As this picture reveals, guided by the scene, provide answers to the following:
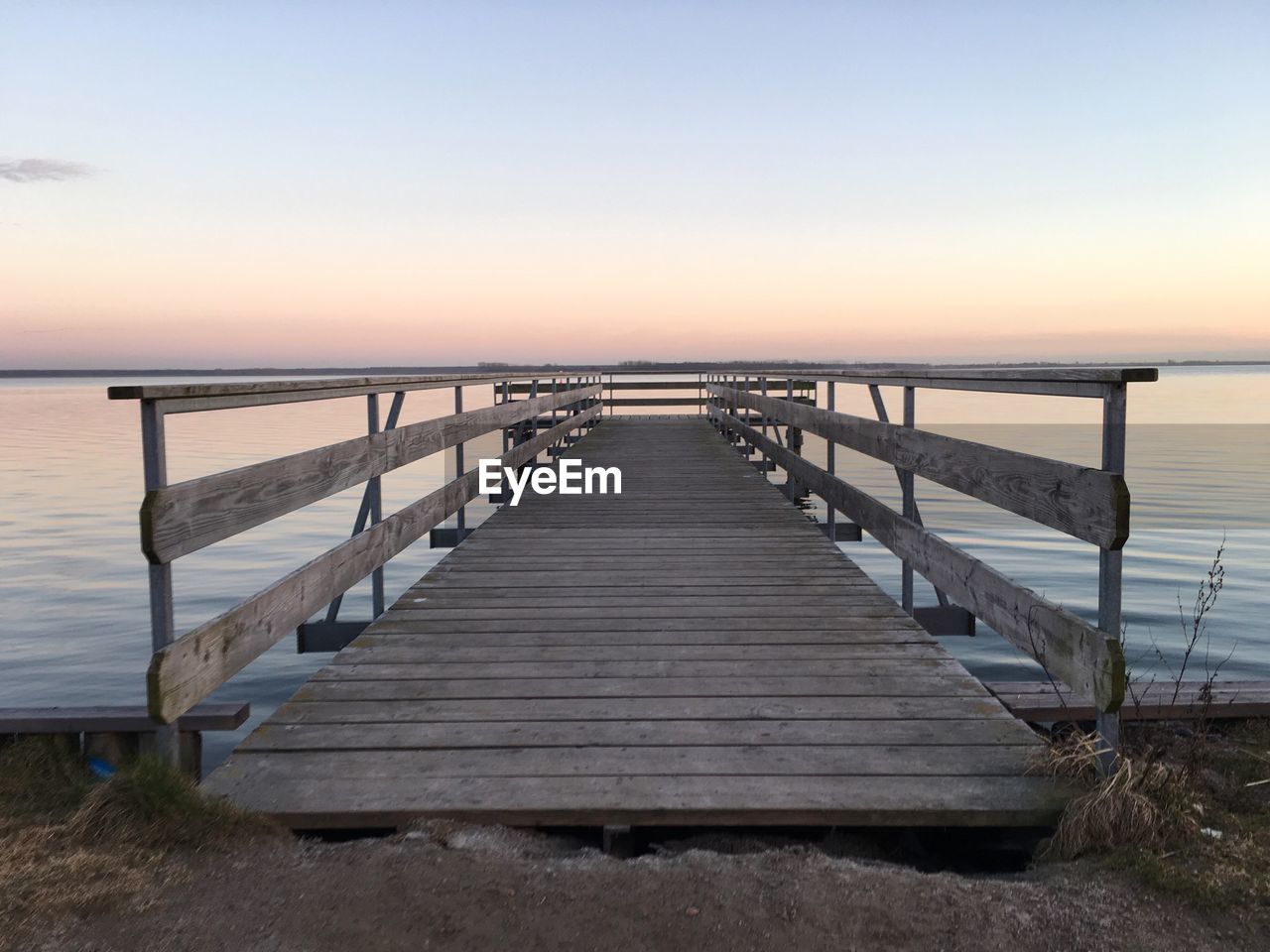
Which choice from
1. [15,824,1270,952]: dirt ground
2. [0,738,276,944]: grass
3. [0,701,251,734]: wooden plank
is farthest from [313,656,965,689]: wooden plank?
[15,824,1270,952]: dirt ground

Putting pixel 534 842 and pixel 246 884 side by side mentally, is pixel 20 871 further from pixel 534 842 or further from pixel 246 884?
pixel 534 842

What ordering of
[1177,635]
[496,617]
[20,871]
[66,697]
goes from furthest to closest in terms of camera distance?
[1177,635]
[66,697]
[496,617]
[20,871]

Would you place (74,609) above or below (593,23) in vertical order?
below

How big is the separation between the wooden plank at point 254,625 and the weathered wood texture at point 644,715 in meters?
0.30

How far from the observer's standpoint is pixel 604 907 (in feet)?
7.20

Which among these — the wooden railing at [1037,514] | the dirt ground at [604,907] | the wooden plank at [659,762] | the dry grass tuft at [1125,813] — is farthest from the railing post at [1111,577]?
the dirt ground at [604,907]

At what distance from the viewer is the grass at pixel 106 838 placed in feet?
7.00

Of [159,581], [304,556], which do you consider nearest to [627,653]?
[159,581]

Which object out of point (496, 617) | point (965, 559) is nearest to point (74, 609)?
point (496, 617)

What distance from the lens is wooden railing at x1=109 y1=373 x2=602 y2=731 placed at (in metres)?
2.61

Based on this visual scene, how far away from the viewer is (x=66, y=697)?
7.30 m

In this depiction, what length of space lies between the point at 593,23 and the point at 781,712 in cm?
1557

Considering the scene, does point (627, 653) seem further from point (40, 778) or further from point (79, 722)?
point (40, 778)

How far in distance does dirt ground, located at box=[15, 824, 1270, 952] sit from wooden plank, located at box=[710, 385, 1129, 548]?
3.13ft
